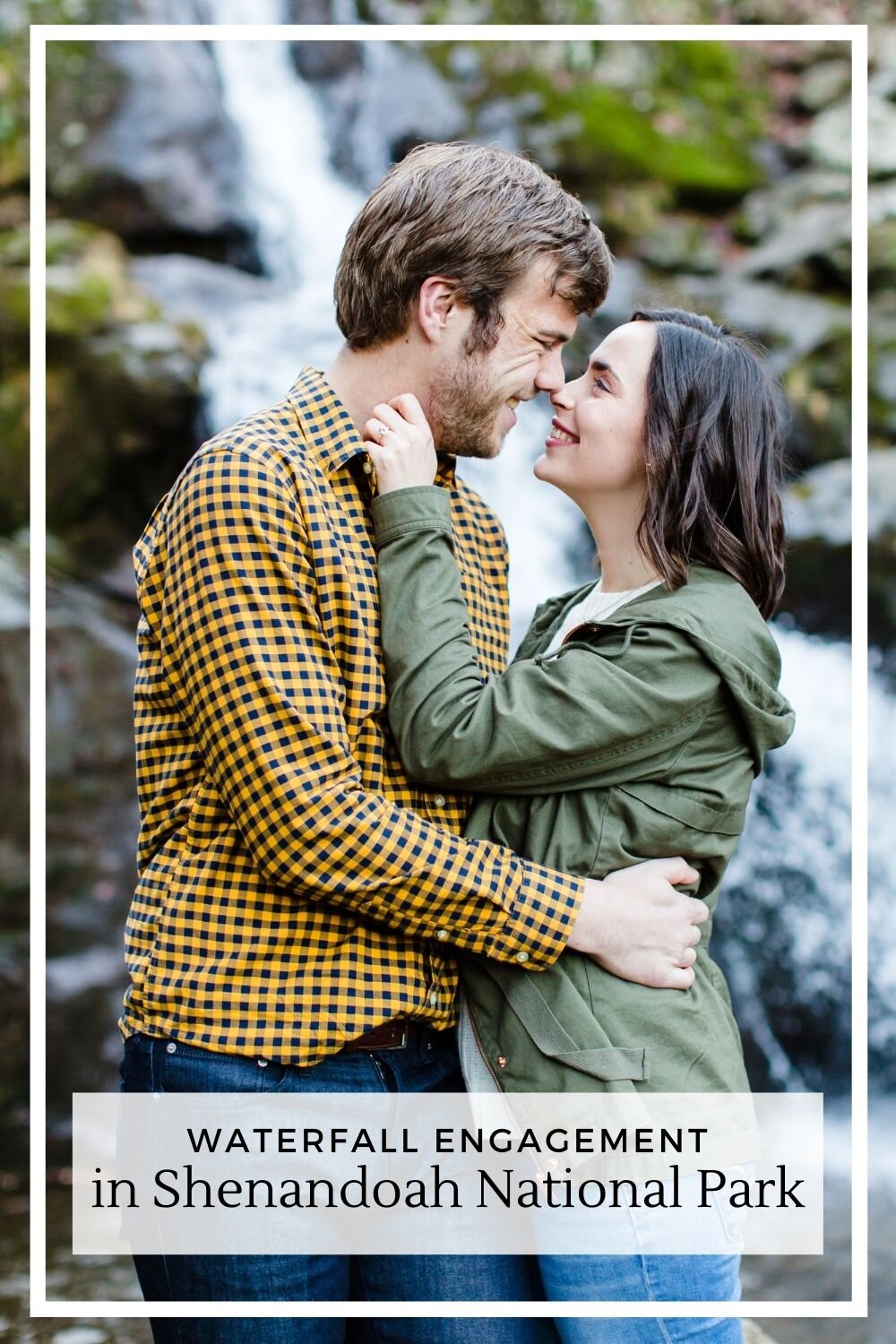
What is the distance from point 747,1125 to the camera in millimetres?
1706

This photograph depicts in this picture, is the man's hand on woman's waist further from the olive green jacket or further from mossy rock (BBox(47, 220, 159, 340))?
mossy rock (BBox(47, 220, 159, 340))

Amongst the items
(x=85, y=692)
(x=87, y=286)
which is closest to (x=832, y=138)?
(x=87, y=286)

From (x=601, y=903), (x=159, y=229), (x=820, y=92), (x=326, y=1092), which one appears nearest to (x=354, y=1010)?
(x=326, y=1092)

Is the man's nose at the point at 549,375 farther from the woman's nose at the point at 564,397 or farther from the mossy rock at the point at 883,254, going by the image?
the mossy rock at the point at 883,254

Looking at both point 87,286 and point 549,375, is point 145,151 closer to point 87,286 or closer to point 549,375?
point 87,286

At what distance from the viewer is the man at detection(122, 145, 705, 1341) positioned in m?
1.53

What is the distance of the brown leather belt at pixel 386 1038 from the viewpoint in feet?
5.30

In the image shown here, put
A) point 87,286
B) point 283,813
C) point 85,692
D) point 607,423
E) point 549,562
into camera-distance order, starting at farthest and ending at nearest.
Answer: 1. point 87,286
2. point 549,562
3. point 85,692
4. point 607,423
5. point 283,813

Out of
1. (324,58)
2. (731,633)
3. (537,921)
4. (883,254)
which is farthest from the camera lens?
(324,58)

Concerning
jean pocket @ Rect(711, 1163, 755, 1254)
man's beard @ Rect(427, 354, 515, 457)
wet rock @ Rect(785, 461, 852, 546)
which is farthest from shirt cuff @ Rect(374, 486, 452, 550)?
wet rock @ Rect(785, 461, 852, 546)

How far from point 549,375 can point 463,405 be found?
0.44 ft

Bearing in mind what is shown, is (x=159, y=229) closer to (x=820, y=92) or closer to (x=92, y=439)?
(x=92, y=439)

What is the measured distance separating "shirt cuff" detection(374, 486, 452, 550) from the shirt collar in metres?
0.08

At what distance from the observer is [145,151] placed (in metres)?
6.70
